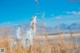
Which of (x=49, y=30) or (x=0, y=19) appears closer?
(x=49, y=30)

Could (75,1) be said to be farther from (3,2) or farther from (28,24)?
(3,2)

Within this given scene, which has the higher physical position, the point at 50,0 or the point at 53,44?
the point at 50,0

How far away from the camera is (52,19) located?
104 inches

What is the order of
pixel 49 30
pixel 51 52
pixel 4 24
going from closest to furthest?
pixel 51 52 < pixel 49 30 < pixel 4 24

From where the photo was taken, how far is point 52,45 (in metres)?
2.41

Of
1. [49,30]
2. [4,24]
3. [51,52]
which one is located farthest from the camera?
[4,24]

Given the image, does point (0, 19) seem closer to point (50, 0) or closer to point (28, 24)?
point (28, 24)

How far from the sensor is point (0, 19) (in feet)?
9.21

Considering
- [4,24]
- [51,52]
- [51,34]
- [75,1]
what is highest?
[75,1]

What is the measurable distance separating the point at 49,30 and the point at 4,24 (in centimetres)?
60

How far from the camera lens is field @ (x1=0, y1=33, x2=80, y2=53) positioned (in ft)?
7.72

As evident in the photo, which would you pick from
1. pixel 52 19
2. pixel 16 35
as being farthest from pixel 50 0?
pixel 16 35

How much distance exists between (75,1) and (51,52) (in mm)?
698

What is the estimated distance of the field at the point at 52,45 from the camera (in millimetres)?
2352
